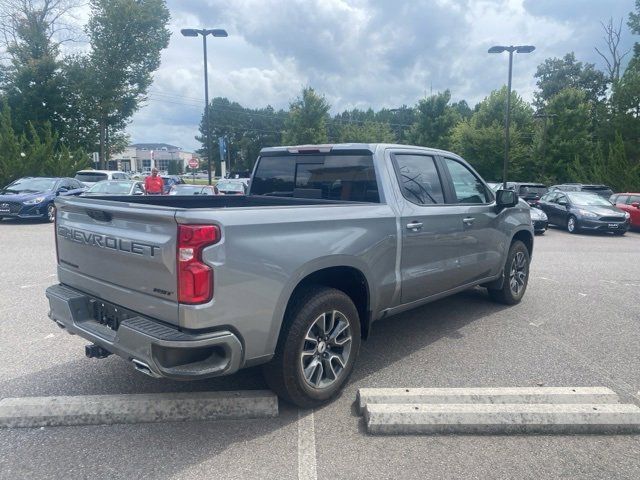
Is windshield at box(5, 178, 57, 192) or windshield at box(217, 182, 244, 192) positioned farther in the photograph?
windshield at box(217, 182, 244, 192)

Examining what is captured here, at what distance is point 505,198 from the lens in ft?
17.8

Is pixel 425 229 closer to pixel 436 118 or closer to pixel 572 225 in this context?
pixel 572 225

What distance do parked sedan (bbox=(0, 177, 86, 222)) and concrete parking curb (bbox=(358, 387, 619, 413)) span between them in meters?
13.6

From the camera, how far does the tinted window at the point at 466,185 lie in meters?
5.11

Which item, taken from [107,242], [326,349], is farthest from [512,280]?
[107,242]

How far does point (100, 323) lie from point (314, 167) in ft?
7.77

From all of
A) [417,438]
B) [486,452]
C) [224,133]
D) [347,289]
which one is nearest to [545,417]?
[486,452]

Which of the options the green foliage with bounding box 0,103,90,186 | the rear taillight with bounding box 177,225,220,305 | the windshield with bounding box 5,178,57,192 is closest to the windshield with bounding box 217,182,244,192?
the windshield with bounding box 5,178,57,192

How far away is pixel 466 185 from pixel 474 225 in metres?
0.49

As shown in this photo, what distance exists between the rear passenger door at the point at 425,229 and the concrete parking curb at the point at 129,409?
1630 millimetres

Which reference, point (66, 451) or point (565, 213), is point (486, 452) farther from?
point (565, 213)

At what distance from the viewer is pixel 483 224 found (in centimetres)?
523

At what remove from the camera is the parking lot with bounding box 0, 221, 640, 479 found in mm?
2846

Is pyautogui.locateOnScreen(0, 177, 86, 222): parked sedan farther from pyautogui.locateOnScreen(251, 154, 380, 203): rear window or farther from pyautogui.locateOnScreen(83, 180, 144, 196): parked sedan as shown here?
pyautogui.locateOnScreen(251, 154, 380, 203): rear window
